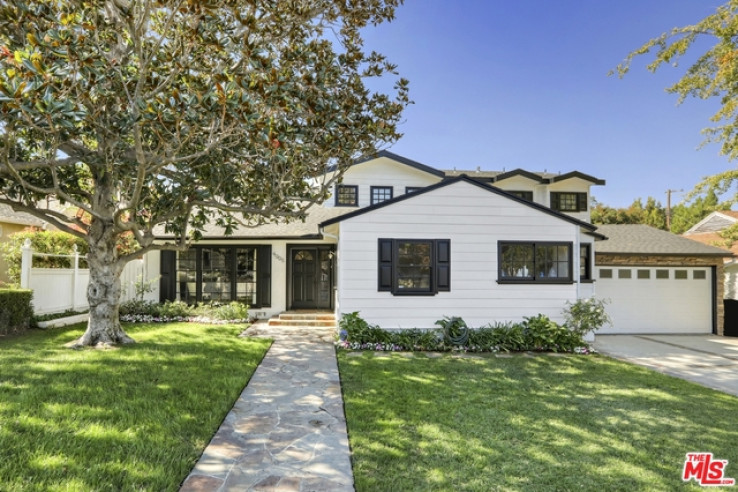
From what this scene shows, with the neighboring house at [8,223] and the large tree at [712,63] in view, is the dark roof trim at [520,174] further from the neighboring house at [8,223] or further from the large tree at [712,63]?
the neighboring house at [8,223]

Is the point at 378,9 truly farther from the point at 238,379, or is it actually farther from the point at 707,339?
the point at 707,339

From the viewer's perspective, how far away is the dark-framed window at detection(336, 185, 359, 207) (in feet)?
42.8

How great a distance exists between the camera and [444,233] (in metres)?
8.77

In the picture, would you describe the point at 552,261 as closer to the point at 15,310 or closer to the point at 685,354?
the point at 685,354

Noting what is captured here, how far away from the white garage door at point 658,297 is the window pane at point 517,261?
13.1 ft

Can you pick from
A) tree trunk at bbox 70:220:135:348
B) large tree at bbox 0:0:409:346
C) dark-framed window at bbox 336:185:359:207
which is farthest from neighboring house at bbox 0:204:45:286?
dark-framed window at bbox 336:185:359:207

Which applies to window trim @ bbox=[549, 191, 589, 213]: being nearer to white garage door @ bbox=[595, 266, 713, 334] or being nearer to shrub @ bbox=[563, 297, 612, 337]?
white garage door @ bbox=[595, 266, 713, 334]

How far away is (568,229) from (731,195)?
579cm

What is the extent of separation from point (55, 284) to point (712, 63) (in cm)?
1799

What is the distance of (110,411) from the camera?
152 inches

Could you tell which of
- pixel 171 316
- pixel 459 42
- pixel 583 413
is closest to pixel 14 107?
pixel 583 413

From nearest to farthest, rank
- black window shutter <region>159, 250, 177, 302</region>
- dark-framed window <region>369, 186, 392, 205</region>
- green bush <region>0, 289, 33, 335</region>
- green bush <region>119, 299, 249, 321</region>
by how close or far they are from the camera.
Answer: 1. green bush <region>0, 289, 33, 335</region>
2. green bush <region>119, 299, 249, 321</region>
3. black window shutter <region>159, 250, 177, 302</region>
4. dark-framed window <region>369, 186, 392, 205</region>

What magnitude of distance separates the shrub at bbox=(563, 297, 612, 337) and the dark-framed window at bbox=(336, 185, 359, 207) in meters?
7.70

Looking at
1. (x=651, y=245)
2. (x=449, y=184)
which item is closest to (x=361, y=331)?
(x=449, y=184)
